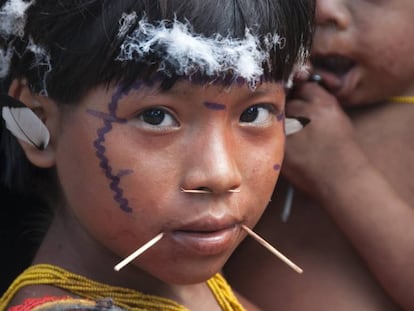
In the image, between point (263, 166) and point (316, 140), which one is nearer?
point (263, 166)

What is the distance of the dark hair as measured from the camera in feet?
4.25

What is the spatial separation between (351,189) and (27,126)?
0.61 m

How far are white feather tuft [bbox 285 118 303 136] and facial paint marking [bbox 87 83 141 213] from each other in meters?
0.42

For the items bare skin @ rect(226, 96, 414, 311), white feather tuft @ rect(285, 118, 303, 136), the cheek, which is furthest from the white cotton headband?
bare skin @ rect(226, 96, 414, 311)

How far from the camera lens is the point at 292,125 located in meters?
1.66

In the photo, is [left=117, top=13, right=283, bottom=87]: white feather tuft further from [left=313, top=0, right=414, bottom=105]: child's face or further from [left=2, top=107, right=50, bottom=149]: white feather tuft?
[left=313, top=0, right=414, bottom=105]: child's face

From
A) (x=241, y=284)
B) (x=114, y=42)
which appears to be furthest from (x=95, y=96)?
(x=241, y=284)

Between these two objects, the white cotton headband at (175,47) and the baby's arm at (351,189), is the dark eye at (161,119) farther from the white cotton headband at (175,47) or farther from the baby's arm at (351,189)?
the baby's arm at (351,189)

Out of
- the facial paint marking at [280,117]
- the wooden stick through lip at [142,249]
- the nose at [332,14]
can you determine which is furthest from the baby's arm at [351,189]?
the wooden stick through lip at [142,249]

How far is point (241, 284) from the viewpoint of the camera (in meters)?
1.77

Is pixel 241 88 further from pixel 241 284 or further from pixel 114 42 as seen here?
pixel 241 284

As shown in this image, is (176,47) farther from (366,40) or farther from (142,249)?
(366,40)

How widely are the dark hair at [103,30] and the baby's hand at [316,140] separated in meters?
0.31

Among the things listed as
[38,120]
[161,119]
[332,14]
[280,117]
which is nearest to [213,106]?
[161,119]
